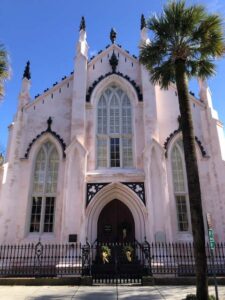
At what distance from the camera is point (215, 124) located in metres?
17.3

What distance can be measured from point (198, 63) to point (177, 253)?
949 centimetres

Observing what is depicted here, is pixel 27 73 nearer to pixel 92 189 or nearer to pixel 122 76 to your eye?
pixel 122 76

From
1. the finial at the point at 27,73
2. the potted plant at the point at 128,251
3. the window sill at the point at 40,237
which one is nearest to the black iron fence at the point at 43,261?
the window sill at the point at 40,237

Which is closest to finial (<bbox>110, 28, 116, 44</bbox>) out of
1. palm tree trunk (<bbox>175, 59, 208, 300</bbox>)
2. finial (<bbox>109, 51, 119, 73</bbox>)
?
finial (<bbox>109, 51, 119, 73</bbox>)

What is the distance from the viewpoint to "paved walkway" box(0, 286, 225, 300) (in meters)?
9.34

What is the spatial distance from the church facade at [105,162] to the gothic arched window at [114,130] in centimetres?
6

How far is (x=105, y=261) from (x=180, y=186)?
6.22m

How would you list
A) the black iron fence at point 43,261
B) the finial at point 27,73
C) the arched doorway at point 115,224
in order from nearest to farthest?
the black iron fence at point 43,261 → the arched doorway at point 115,224 → the finial at point 27,73

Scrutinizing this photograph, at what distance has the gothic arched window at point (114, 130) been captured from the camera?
56.6ft

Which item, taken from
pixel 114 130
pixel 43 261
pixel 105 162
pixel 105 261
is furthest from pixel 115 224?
pixel 114 130

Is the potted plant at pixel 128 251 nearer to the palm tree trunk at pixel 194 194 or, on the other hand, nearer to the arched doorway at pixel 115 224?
the arched doorway at pixel 115 224

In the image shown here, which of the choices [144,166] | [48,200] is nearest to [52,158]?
[48,200]

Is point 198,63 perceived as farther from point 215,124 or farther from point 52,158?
point 52,158

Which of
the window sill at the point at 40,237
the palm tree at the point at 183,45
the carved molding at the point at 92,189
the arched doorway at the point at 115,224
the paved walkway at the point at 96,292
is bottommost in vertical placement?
the paved walkway at the point at 96,292
